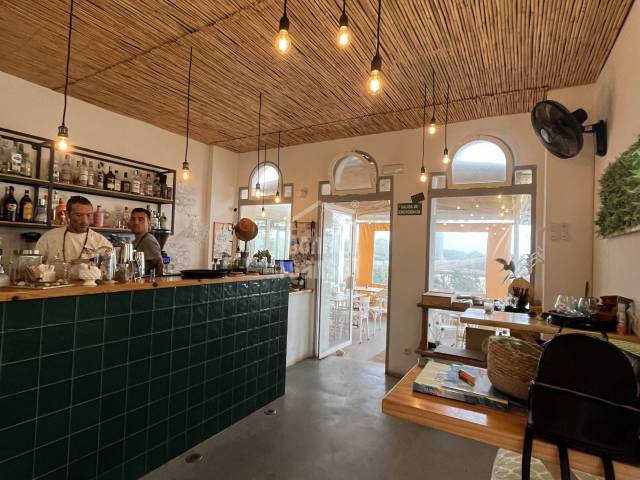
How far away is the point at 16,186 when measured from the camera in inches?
136

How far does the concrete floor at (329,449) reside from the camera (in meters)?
2.43

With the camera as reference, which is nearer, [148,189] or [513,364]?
[513,364]

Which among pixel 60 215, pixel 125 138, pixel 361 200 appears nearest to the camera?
pixel 60 215

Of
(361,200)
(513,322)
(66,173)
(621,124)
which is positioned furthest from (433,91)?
(66,173)

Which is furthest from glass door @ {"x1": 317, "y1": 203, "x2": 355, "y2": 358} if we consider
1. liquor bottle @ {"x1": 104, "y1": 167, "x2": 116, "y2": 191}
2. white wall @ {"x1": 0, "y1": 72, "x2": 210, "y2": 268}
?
liquor bottle @ {"x1": 104, "y1": 167, "x2": 116, "y2": 191}

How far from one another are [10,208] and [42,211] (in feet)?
0.83

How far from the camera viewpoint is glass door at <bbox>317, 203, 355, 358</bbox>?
5195 millimetres

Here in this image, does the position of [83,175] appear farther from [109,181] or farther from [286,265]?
[286,265]

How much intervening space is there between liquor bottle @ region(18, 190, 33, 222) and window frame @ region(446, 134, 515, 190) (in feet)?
14.9

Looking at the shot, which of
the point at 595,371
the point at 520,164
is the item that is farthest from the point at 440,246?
the point at 595,371

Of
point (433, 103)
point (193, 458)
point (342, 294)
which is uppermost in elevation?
point (433, 103)

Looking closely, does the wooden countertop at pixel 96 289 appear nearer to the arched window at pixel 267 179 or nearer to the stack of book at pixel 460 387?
the stack of book at pixel 460 387

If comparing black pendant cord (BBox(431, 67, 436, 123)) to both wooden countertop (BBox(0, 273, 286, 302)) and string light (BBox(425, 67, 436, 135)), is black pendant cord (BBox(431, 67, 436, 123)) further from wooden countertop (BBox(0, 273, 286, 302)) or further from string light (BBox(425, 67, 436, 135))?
wooden countertop (BBox(0, 273, 286, 302))

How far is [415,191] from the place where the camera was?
4457 mm
